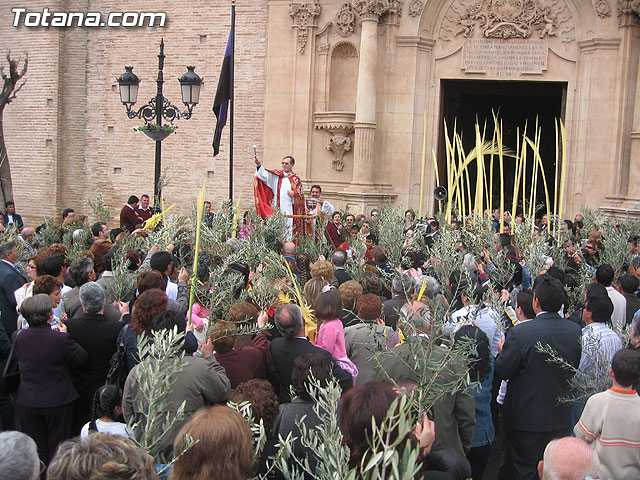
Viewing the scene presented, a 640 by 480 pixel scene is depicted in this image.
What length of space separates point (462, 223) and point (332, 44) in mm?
8244

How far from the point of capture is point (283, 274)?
691 cm

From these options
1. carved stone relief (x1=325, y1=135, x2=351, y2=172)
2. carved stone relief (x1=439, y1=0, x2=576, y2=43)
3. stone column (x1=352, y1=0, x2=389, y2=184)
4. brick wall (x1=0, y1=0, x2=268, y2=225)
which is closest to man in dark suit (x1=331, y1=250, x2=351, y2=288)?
stone column (x1=352, y1=0, x2=389, y2=184)

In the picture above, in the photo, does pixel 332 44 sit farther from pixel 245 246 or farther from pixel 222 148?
pixel 245 246

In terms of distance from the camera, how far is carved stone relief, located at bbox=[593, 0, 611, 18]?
16438mm

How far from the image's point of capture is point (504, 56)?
17375 millimetres

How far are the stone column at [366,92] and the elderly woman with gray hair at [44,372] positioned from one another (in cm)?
1273

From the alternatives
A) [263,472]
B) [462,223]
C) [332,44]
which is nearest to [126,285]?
[263,472]

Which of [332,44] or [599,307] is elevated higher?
[332,44]

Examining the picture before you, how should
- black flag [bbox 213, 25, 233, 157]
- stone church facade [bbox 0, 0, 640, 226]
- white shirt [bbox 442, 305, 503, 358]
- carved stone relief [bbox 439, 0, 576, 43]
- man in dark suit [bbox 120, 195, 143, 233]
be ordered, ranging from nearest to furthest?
white shirt [bbox 442, 305, 503, 358], man in dark suit [bbox 120, 195, 143, 233], black flag [bbox 213, 25, 233, 157], stone church facade [bbox 0, 0, 640, 226], carved stone relief [bbox 439, 0, 576, 43]

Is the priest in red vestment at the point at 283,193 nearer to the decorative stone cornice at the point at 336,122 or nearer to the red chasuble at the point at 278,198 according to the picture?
the red chasuble at the point at 278,198

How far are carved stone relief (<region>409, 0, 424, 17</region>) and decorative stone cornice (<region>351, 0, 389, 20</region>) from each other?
0.60 meters

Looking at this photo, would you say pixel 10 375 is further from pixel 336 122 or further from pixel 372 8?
pixel 372 8

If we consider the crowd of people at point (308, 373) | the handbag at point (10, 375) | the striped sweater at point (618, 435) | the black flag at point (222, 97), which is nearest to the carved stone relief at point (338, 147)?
the black flag at point (222, 97)

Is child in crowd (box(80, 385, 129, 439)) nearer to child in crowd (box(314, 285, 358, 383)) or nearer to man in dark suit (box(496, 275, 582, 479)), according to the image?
child in crowd (box(314, 285, 358, 383))
